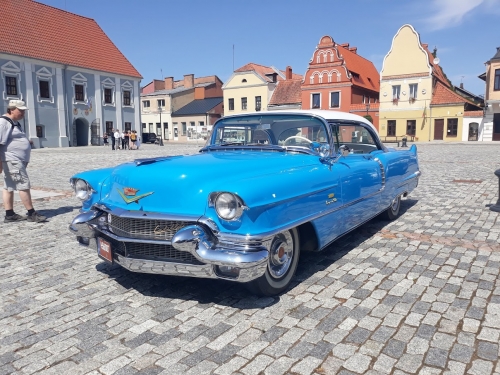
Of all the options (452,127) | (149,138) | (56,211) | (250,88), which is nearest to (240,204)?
(56,211)

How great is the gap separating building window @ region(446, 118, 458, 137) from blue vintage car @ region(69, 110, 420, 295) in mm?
35952

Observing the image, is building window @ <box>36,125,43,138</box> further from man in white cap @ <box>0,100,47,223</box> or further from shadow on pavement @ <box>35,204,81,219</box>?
man in white cap @ <box>0,100,47,223</box>

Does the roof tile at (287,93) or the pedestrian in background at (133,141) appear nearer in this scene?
the pedestrian in background at (133,141)

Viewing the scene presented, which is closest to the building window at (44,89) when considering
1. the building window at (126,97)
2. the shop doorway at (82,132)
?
the shop doorway at (82,132)

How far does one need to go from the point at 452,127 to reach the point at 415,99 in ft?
13.3

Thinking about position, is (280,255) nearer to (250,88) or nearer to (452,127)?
(452,127)

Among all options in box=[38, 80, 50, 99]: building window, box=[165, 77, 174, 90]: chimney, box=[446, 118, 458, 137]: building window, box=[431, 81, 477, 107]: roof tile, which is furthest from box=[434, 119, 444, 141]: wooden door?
box=[165, 77, 174, 90]: chimney

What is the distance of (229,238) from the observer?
292cm

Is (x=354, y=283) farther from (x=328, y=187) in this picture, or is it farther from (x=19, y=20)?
(x=19, y=20)

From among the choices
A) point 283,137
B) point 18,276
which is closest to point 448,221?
point 283,137

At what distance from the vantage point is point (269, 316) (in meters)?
3.05

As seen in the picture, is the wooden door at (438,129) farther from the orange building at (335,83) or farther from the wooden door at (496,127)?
the orange building at (335,83)

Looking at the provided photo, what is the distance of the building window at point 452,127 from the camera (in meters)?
36.2

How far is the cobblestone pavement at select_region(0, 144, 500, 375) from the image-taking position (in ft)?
8.14
